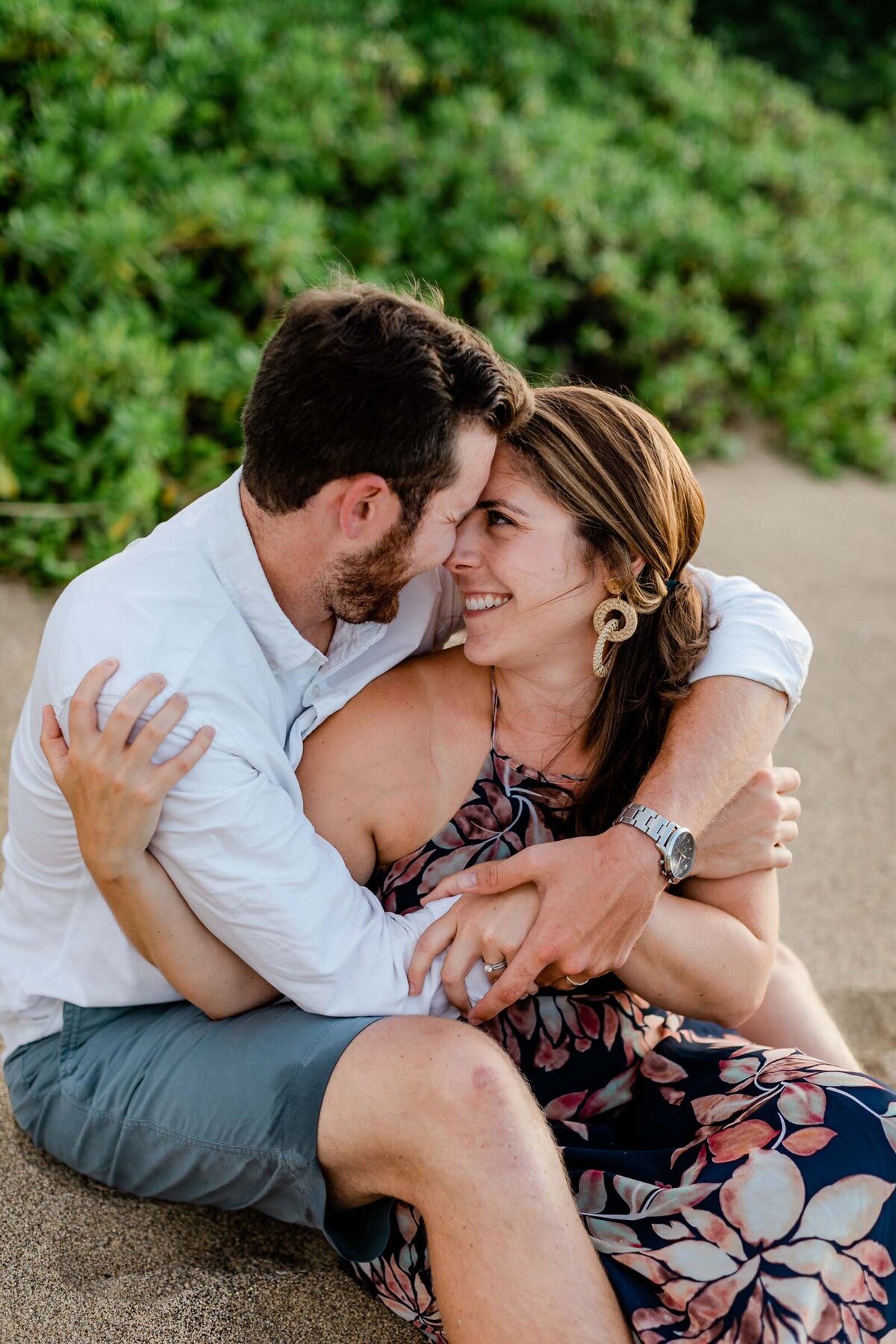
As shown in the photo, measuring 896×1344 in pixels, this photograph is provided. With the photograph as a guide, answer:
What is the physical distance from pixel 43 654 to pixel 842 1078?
1.61 m

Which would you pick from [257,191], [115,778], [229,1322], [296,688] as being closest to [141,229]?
[257,191]

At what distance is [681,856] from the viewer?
238 centimetres

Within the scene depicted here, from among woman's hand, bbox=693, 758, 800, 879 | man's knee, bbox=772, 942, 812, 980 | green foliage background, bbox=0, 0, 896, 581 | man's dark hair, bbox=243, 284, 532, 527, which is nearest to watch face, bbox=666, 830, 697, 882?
woman's hand, bbox=693, 758, 800, 879

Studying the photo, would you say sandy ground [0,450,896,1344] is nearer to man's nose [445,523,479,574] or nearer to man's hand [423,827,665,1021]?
man's hand [423,827,665,1021]

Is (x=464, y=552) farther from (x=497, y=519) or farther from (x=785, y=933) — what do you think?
(x=785, y=933)

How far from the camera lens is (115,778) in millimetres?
2043

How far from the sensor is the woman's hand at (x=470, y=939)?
91.3 inches

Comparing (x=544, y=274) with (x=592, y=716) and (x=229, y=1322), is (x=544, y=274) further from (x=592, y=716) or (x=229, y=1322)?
(x=229, y=1322)

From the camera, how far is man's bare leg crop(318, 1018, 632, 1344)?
74.0 inches

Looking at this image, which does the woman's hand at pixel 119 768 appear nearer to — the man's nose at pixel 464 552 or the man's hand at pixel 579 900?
the man's hand at pixel 579 900

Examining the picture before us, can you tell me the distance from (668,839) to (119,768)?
1.03m

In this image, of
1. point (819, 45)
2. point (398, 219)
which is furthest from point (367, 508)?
point (819, 45)

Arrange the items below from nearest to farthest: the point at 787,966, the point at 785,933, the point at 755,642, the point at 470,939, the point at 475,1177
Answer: the point at 475,1177, the point at 470,939, the point at 755,642, the point at 787,966, the point at 785,933

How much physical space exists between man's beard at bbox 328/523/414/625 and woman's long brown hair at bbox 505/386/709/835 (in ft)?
1.13
